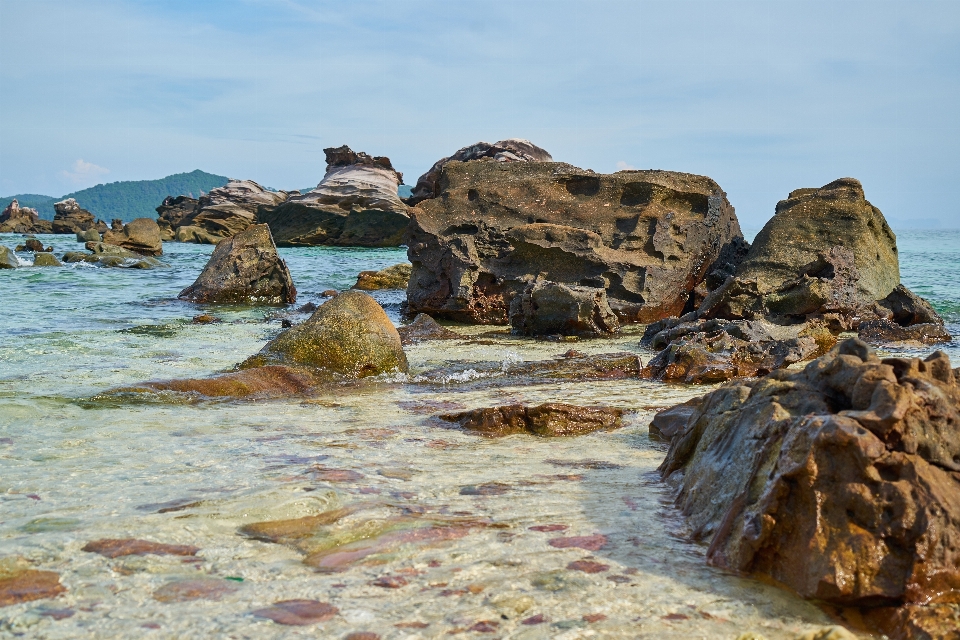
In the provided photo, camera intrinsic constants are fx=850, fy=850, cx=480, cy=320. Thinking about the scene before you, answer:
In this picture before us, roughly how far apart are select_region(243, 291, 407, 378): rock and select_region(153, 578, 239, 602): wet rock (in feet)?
13.6

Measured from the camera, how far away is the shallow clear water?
223cm

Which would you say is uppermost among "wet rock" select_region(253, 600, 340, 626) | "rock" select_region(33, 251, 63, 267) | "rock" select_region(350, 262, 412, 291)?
"rock" select_region(33, 251, 63, 267)

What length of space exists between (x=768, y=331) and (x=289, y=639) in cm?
658

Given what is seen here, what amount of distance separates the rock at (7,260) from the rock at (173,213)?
1146 inches

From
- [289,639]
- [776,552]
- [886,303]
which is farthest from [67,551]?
[886,303]

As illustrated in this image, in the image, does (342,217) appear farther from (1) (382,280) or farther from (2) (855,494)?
(2) (855,494)

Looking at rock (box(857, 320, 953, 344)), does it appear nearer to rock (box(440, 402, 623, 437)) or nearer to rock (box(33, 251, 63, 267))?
rock (box(440, 402, 623, 437))

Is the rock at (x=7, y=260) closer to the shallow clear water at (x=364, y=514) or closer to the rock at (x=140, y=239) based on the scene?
the rock at (x=140, y=239)

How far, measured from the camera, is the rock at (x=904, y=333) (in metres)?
9.05

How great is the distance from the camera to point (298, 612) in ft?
7.34

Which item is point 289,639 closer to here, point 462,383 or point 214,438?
point 214,438

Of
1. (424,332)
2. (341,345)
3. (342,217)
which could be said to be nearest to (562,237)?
(424,332)

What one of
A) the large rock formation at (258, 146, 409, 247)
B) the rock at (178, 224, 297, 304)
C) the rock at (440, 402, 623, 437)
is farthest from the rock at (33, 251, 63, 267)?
the large rock formation at (258, 146, 409, 247)

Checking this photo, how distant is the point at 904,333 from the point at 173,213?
2415 inches
